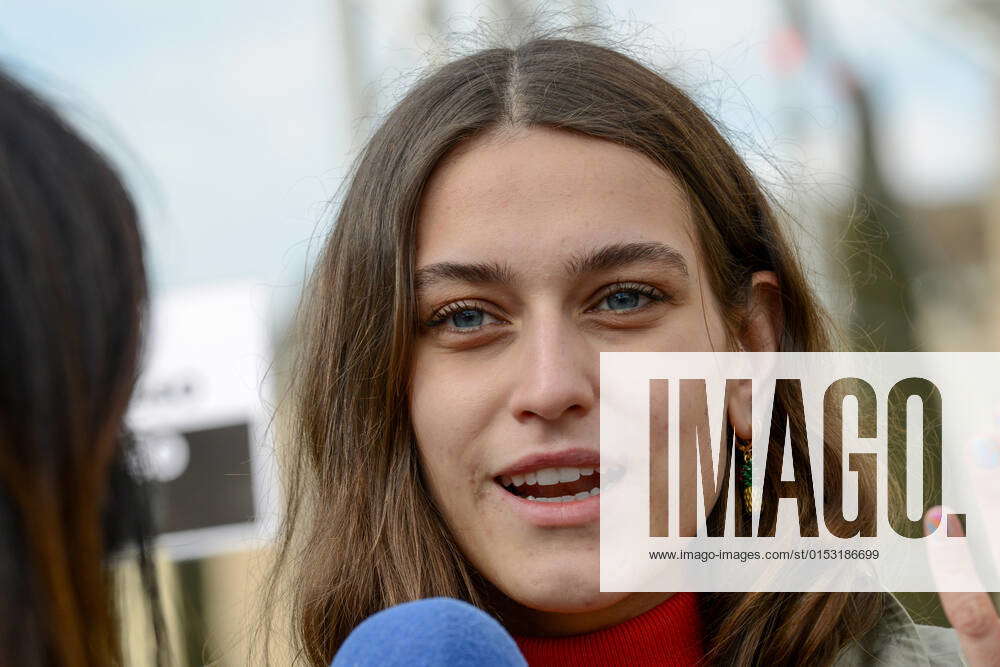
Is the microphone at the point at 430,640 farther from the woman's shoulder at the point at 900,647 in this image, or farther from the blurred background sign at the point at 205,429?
the blurred background sign at the point at 205,429

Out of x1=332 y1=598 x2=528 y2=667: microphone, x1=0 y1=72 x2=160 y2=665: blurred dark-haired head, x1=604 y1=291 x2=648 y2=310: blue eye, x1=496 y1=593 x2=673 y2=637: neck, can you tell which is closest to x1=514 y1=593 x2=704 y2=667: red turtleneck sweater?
x1=496 y1=593 x2=673 y2=637: neck

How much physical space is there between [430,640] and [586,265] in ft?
2.14

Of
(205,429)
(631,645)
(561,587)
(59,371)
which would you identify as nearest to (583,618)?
(631,645)

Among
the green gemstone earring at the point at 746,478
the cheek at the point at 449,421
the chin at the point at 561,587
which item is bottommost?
the chin at the point at 561,587

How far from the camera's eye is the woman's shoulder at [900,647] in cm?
161

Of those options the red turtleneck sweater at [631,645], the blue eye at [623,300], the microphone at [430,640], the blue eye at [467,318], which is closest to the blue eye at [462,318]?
the blue eye at [467,318]

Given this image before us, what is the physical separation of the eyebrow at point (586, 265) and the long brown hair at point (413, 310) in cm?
4

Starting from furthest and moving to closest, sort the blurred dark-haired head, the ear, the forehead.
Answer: the ear
the forehead
the blurred dark-haired head

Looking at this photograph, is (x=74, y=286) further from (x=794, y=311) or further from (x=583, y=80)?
(x=794, y=311)

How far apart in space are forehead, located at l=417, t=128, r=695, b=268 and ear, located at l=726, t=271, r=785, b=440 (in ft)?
0.56

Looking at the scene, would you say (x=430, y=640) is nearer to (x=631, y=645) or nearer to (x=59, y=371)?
(x=59, y=371)

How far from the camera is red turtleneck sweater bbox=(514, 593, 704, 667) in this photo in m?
1.63

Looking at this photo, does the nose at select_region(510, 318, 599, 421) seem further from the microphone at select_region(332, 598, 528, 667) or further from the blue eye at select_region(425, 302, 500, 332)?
the microphone at select_region(332, 598, 528, 667)

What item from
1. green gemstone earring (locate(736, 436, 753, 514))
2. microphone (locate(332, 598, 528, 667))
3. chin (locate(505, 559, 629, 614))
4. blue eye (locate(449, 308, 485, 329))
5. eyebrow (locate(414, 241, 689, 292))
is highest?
eyebrow (locate(414, 241, 689, 292))
